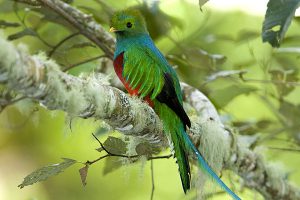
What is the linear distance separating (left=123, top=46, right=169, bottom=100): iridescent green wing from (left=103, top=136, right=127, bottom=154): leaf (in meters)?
0.17

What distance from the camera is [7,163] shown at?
12.8 feet

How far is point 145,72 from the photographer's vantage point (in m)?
1.98

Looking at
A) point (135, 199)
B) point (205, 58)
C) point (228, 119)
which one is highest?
point (205, 58)

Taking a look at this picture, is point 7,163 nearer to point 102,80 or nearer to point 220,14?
point 220,14

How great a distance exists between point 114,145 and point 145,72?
0.26m

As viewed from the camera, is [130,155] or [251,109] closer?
[130,155]

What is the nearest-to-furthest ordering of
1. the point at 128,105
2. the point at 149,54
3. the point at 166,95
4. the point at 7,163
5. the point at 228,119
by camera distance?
the point at 128,105
the point at 166,95
the point at 149,54
the point at 228,119
the point at 7,163

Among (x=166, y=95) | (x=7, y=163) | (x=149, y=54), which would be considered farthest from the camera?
(x=7, y=163)

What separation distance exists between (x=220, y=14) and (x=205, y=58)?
1.36 m

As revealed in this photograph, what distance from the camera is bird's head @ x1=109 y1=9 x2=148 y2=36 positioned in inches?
92.3

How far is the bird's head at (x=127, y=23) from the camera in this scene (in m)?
2.34

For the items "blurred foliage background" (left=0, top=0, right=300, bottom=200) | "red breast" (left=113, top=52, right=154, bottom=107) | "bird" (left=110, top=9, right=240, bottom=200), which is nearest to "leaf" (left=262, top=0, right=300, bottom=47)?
"bird" (left=110, top=9, right=240, bottom=200)

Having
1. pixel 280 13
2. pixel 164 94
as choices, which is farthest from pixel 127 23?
pixel 280 13

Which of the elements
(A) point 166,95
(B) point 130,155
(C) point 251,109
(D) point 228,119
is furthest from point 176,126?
(C) point 251,109
